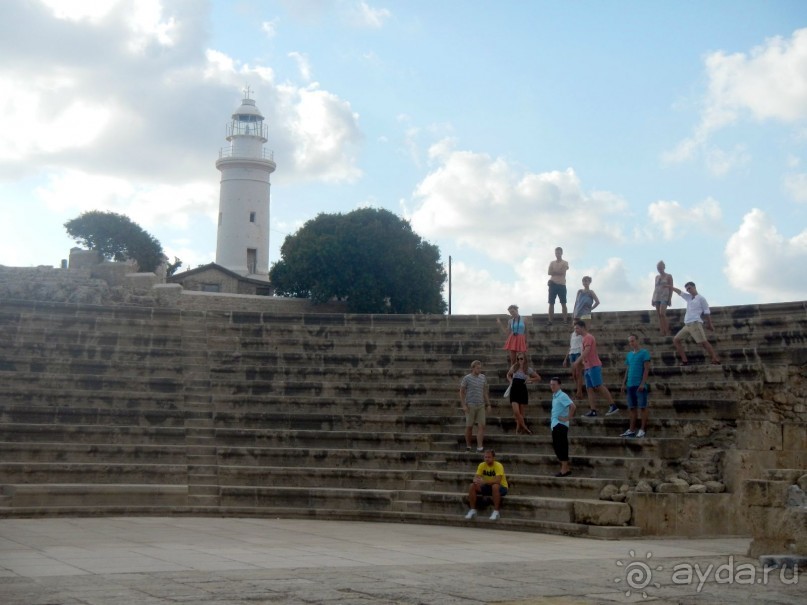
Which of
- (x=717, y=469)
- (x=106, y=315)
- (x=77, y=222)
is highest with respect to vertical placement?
(x=77, y=222)

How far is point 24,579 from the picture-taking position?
6.89 metres

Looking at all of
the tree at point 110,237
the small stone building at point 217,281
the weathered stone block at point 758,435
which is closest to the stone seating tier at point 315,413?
the weathered stone block at point 758,435

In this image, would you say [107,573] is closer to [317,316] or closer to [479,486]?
[479,486]

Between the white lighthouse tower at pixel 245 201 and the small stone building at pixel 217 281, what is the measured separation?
1720 millimetres

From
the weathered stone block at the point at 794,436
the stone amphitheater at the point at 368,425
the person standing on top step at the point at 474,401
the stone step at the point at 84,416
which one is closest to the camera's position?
the stone amphitheater at the point at 368,425

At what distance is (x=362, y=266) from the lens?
46750 mm

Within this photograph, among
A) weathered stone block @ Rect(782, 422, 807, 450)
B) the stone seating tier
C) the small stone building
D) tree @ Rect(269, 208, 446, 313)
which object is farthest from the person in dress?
the small stone building

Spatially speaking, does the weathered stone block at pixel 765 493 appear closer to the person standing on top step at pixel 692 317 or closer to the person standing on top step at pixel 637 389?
the person standing on top step at pixel 637 389

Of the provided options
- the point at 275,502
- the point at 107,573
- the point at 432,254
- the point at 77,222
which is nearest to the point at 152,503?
the point at 275,502

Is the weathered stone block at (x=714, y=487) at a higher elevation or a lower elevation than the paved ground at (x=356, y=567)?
higher

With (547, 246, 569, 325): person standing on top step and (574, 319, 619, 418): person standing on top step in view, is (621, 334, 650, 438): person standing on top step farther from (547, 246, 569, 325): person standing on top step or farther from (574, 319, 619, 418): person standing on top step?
(547, 246, 569, 325): person standing on top step

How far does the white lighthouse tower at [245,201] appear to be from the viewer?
5569 centimetres

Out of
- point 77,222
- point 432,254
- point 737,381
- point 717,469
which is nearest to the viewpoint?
point 717,469

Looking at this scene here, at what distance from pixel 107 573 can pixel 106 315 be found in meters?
11.9
